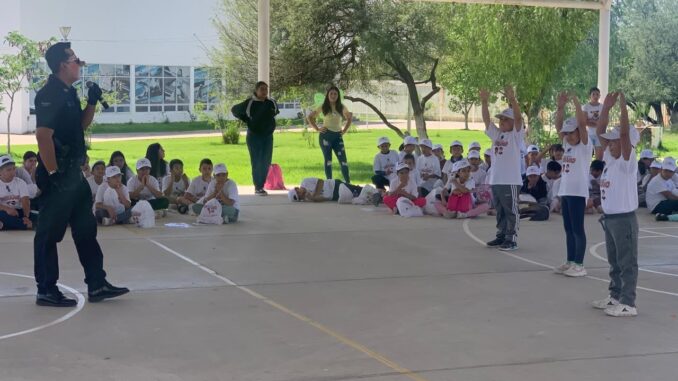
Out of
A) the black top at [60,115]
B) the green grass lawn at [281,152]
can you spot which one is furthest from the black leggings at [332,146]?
the black top at [60,115]

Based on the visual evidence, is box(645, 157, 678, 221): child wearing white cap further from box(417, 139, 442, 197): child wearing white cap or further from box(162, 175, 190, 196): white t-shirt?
box(162, 175, 190, 196): white t-shirt

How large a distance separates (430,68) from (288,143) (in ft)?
45.3

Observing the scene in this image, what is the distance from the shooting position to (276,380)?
6.48 m

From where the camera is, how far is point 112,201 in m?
14.0

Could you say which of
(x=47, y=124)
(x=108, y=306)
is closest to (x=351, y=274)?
(x=108, y=306)

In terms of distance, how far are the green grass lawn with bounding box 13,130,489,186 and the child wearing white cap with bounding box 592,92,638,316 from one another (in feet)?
44.6

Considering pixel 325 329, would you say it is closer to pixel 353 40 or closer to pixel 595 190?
pixel 595 190

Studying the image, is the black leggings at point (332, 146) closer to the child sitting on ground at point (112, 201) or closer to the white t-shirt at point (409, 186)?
the white t-shirt at point (409, 186)

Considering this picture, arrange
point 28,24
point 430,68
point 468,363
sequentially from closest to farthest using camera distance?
point 468,363, point 430,68, point 28,24

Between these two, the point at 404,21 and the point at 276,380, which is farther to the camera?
the point at 404,21

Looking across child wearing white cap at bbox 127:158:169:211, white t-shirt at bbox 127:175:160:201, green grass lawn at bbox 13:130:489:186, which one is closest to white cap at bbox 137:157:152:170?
child wearing white cap at bbox 127:158:169:211

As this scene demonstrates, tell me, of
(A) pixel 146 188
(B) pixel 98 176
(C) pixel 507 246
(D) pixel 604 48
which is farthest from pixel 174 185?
(D) pixel 604 48

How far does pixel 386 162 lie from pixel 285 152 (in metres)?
16.3

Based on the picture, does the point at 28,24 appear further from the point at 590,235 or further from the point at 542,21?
the point at 590,235
